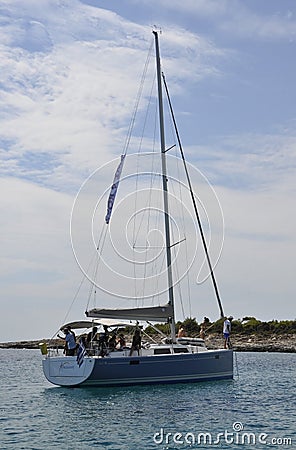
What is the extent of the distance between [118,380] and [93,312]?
379 cm

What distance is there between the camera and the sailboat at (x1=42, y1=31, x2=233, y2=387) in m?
34.9

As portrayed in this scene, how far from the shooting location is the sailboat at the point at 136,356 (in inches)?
1374

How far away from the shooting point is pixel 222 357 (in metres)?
39.0

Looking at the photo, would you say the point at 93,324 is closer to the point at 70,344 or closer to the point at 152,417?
the point at 70,344

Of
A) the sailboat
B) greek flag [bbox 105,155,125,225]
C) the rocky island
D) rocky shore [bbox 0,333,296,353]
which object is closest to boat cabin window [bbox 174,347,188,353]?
the sailboat

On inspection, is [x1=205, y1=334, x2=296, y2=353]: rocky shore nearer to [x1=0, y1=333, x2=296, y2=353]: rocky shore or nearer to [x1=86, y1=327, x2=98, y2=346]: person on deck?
[x1=0, y1=333, x2=296, y2=353]: rocky shore

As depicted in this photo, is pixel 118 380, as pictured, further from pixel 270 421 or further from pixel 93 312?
pixel 270 421

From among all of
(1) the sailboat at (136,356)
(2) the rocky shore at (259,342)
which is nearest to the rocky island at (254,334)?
(2) the rocky shore at (259,342)

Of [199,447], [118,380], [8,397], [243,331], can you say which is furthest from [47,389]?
[243,331]

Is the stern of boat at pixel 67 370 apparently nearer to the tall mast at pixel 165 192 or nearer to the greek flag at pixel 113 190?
the tall mast at pixel 165 192

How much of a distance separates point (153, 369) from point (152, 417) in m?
8.84

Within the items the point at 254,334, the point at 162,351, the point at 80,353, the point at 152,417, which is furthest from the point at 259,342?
the point at 152,417

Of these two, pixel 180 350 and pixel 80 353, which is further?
pixel 180 350

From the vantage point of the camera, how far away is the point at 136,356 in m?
35.3
